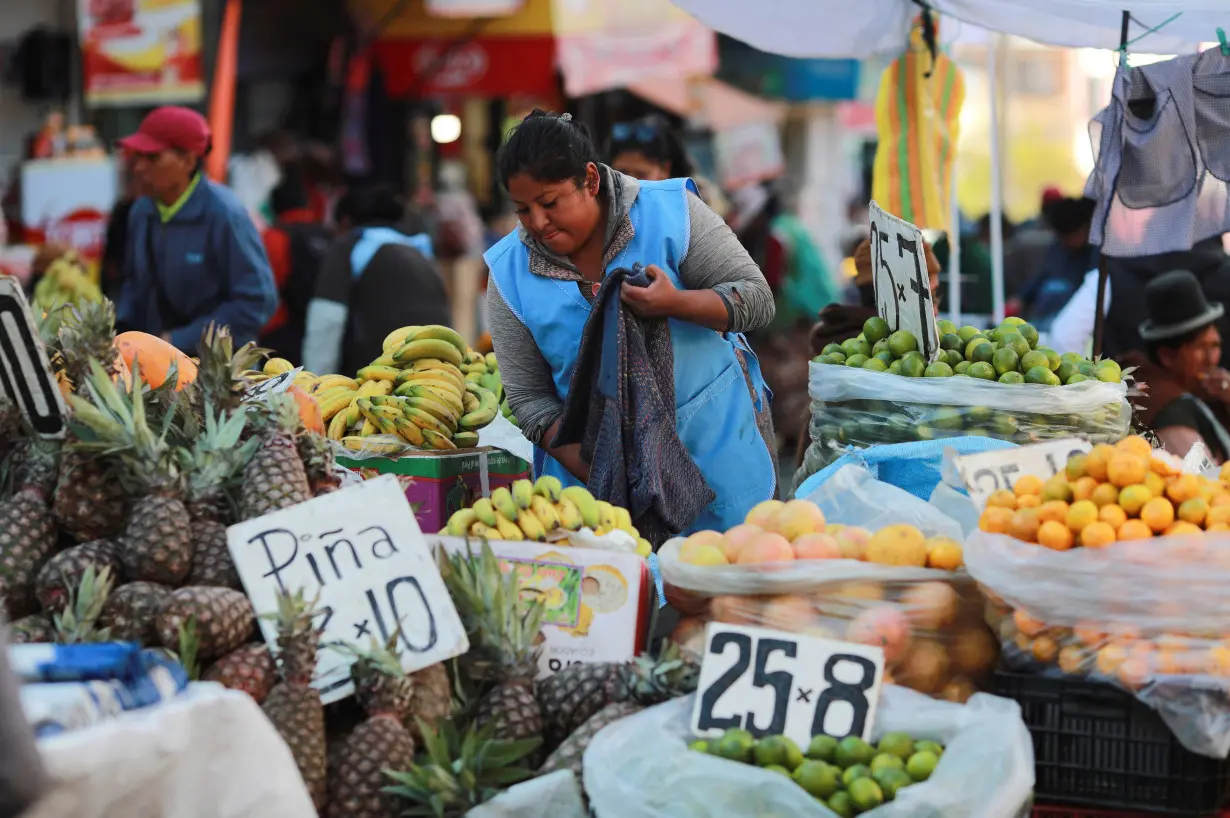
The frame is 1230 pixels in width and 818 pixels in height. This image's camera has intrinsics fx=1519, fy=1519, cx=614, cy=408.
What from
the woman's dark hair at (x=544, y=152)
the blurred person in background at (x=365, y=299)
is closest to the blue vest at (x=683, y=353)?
the woman's dark hair at (x=544, y=152)

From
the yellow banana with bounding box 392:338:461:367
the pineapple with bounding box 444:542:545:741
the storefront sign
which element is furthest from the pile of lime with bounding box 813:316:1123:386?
the storefront sign

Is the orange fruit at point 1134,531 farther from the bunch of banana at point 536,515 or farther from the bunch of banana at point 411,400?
the bunch of banana at point 411,400

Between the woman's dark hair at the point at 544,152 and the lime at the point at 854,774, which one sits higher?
the woman's dark hair at the point at 544,152

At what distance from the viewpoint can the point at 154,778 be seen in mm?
2271

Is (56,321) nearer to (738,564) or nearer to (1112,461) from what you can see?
(738,564)

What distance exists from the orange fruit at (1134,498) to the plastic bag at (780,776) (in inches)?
17.7

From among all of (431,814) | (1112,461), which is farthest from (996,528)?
(431,814)

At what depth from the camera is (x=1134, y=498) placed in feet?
9.43

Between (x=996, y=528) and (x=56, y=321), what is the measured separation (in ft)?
7.99

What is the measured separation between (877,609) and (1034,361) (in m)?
1.52

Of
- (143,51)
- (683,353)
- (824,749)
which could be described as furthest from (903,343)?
(143,51)

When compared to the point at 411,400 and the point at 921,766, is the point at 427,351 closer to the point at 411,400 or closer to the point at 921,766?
the point at 411,400

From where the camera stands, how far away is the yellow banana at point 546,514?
3301mm

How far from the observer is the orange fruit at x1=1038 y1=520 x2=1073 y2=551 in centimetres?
282
